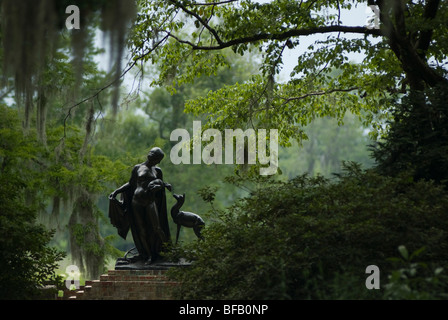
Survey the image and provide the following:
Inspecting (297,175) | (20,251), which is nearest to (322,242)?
(297,175)

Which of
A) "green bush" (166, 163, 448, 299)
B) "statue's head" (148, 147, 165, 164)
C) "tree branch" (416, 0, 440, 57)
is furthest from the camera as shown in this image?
"tree branch" (416, 0, 440, 57)

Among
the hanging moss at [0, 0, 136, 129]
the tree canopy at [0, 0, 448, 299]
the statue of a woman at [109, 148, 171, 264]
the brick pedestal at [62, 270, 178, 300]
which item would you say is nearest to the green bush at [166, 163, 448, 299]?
the tree canopy at [0, 0, 448, 299]

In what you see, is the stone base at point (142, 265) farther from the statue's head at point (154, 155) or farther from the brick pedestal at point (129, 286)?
the statue's head at point (154, 155)

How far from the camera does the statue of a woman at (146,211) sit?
10891 mm

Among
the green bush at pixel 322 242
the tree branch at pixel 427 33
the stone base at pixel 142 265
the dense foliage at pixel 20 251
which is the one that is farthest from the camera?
the tree branch at pixel 427 33

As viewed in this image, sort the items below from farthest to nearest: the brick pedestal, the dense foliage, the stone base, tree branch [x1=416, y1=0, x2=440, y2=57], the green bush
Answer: tree branch [x1=416, y1=0, x2=440, y2=57]
the stone base
the brick pedestal
the dense foliage
the green bush

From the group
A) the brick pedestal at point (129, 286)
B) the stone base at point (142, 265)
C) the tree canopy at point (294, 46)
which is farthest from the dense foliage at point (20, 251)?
the tree canopy at point (294, 46)

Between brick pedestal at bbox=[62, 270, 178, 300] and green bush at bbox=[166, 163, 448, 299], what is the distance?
182 cm

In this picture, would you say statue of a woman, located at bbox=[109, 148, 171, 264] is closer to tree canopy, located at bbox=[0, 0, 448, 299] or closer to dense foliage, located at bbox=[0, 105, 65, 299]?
tree canopy, located at bbox=[0, 0, 448, 299]

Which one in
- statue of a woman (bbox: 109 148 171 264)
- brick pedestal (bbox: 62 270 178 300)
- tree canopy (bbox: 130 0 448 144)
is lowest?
brick pedestal (bbox: 62 270 178 300)

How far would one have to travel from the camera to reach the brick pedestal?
1044cm

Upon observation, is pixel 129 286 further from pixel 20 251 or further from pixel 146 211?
pixel 20 251

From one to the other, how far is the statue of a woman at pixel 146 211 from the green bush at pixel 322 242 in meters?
2.32
